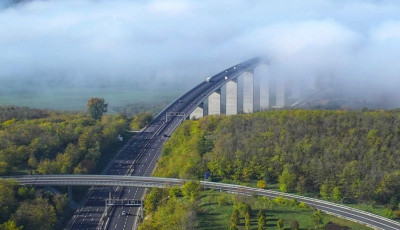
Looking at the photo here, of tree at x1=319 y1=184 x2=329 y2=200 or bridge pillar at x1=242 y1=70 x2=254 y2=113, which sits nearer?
tree at x1=319 y1=184 x2=329 y2=200

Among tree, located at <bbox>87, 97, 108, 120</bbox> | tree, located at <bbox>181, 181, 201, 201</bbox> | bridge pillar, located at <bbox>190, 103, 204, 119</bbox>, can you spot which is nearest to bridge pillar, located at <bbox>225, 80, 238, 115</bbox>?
bridge pillar, located at <bbox>190, 103, 204, 119</bbox>

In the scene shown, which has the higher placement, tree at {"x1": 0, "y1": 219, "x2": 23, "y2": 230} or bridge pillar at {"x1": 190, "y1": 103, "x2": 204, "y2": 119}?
bridge pillar at {"x1": 190, "y1": 103, "x2": 204, "y2": 119}

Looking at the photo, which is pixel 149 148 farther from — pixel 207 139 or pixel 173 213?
pixel 173 213

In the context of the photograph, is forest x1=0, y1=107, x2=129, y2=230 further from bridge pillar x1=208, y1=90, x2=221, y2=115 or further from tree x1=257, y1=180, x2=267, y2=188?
tree x1=257, y1=180, x2=267, y2=188

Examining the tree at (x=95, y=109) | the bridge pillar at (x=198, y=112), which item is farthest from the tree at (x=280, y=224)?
the tree at (x=95, y=109)

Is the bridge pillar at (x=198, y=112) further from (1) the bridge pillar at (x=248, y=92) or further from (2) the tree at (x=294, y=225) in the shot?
(2) the tree at (x=294, y=225)

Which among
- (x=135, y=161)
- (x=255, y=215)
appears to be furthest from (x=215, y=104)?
(x=255, y=215)

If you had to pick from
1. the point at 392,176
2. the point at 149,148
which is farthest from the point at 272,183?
the point at 149,148
